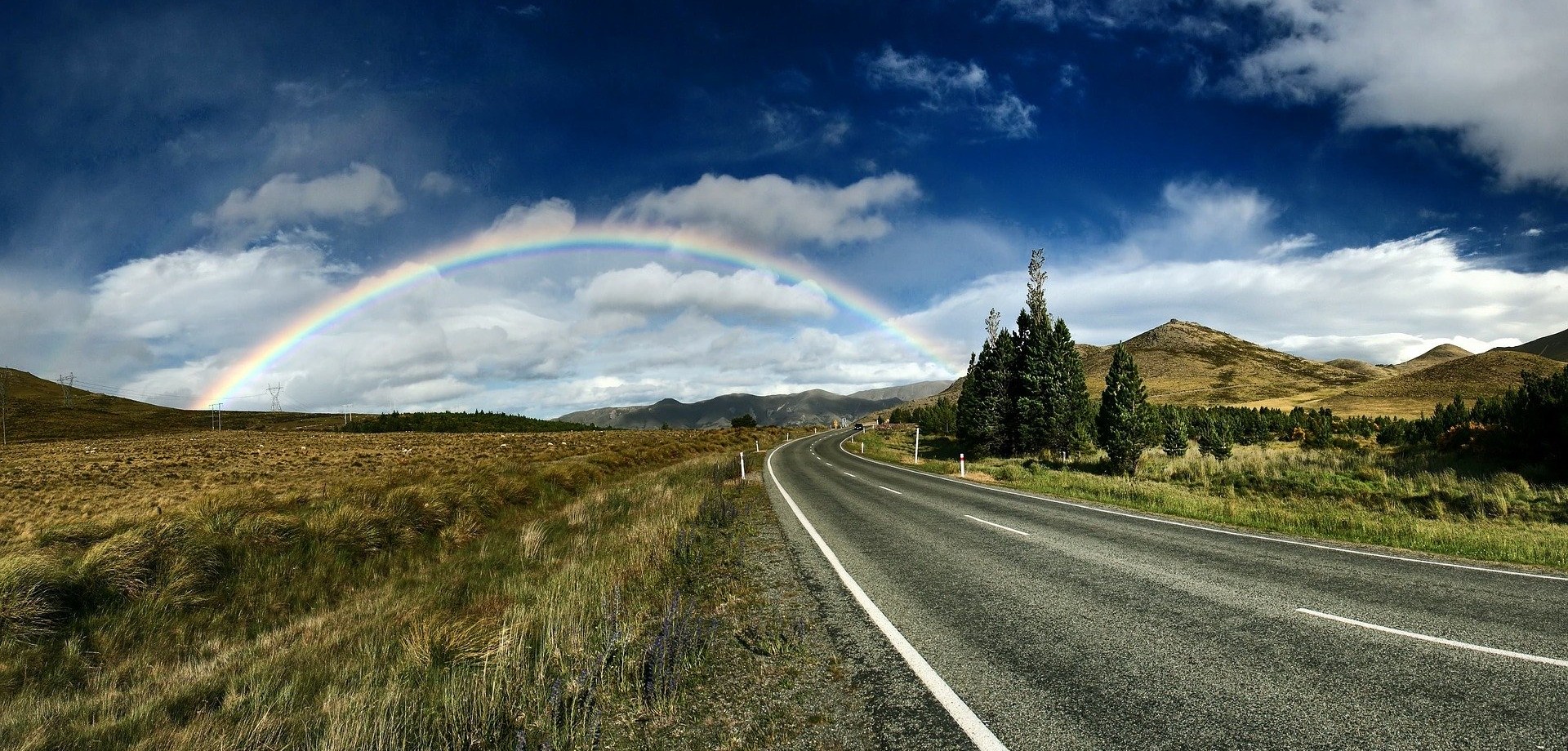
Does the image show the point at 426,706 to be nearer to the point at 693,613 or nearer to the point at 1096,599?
the point at 693,613

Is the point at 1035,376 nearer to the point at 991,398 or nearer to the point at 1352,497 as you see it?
the point at 991,398

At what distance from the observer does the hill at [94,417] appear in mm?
89438

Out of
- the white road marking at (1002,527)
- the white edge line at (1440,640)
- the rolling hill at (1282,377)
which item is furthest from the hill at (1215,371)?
the white edge line at (1440,640)

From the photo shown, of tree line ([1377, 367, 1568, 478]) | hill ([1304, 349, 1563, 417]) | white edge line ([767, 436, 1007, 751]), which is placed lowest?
white edge line ([767, 436, 1007, 751])

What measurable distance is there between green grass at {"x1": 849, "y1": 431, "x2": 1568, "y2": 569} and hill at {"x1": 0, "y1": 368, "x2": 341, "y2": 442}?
12318cm

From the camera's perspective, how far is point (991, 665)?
14.8ft

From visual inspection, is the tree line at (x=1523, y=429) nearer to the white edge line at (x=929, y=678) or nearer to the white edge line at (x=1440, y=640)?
the white edge line at (x=1440, y=640)

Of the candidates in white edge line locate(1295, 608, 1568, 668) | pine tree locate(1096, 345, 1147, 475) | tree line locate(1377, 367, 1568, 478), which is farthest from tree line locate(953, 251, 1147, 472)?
white edge line locate(1295, 608, 1568, 668)

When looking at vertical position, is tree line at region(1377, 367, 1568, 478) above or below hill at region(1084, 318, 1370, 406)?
below

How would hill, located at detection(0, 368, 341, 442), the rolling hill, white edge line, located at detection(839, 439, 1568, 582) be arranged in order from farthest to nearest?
hill, located at detection(0, 368, 341, 442), the rolling hill, white edge line, located at detection(839, 439, 1568, 582)

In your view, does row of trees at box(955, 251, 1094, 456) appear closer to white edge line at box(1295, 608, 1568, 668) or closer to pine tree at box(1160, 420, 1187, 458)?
pine tree at box(1160, 420, 1187, 458)

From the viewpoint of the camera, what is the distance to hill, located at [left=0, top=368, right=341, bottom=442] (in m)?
89.4

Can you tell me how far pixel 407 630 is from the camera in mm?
6285

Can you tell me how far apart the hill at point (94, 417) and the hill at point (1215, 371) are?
16016cm
